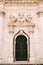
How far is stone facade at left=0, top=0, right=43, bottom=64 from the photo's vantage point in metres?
15.5

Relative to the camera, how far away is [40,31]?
15.7 metres

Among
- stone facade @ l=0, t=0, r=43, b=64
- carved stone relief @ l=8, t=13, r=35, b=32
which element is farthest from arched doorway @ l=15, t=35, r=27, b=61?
carved stone relief @ l=8, t=13, r=35, b=32

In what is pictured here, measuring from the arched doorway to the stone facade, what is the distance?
29cm

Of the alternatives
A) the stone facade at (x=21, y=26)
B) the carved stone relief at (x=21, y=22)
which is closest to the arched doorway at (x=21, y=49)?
the stone facade at (x=21, y=26)

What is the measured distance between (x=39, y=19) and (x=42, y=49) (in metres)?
2.15

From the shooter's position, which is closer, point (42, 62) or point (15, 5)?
point (42, 62)

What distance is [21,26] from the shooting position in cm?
1590

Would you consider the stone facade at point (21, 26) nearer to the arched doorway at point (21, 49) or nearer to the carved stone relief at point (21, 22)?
the carved stone relief at point (21, 22)

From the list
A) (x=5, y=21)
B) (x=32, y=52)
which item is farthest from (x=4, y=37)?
(x=32, y=52)

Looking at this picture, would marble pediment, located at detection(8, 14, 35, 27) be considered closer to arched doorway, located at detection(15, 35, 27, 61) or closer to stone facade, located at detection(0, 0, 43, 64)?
stone facade, located at detection(0, 0, 43, 64)

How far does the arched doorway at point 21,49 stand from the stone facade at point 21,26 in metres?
0.29

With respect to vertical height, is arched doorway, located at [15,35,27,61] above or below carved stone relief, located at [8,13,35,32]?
below

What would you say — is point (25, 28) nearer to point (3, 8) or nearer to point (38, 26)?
point (38, 26)

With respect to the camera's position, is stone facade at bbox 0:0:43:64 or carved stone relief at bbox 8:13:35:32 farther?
carved stone relief at bbox 8:13:35:32
